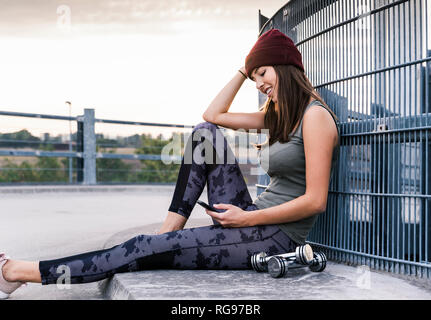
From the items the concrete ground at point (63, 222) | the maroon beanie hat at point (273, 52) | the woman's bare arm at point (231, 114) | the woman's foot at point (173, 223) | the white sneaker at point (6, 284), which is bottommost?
the concrete ground at point (63, 222)

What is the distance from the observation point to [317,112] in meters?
1.75

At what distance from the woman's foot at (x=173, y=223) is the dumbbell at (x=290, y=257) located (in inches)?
13.7

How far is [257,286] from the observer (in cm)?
161

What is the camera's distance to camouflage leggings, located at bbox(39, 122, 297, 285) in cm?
170

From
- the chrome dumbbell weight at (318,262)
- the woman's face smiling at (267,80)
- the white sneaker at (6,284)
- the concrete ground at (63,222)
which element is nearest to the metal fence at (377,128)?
the chrome dumbbell weight at (318,262)

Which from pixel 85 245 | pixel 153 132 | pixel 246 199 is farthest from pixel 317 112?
pixel 153 132

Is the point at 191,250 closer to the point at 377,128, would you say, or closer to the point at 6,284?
the point at 6,284

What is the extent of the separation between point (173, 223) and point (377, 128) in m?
1.03

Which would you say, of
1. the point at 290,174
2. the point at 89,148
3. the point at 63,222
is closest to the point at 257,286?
the point at 290,174

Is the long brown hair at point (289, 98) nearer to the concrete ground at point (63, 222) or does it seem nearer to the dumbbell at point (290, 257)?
the dumbbell at point (290, 257)

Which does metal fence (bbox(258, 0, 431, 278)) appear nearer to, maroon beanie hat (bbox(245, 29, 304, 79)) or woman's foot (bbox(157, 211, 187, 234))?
maroon beanie hat (bbox(245, 29, 304, 79))

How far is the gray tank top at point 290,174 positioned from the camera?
1.81 m
